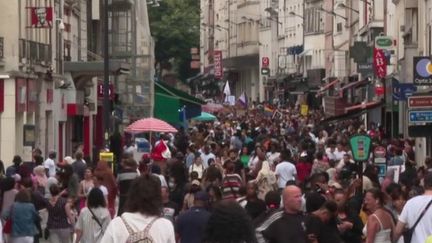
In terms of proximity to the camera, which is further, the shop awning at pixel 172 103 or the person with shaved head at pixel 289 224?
the shop awning at pixel 172 103

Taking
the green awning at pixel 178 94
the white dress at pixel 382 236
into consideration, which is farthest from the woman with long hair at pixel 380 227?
the green awning at pixel 178 94

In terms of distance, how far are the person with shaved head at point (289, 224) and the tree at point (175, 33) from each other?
5009 inches

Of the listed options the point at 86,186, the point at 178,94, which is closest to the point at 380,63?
the point at 178,94

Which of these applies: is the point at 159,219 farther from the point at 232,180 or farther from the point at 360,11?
the point at 360,11

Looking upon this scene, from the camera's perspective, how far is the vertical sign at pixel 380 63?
55500 mm

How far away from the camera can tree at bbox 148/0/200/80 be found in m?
146

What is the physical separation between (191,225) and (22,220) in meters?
5.27

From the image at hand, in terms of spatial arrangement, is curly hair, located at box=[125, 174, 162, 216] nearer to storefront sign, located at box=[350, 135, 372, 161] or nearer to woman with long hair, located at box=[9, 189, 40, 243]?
woman with long hair, located at box=[9, 189, 40, 243]

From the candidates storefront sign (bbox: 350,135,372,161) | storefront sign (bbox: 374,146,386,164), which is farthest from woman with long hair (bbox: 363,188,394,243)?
storefront sign (bbox: 374,146,386,164)

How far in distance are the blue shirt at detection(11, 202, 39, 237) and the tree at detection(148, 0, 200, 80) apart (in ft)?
393

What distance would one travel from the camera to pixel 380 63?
183 feet

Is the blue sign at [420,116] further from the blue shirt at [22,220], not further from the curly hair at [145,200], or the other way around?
the curly hair at [145,200]

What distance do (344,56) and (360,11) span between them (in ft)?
34.8

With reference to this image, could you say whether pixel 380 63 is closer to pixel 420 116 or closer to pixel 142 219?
pixel 420 116
